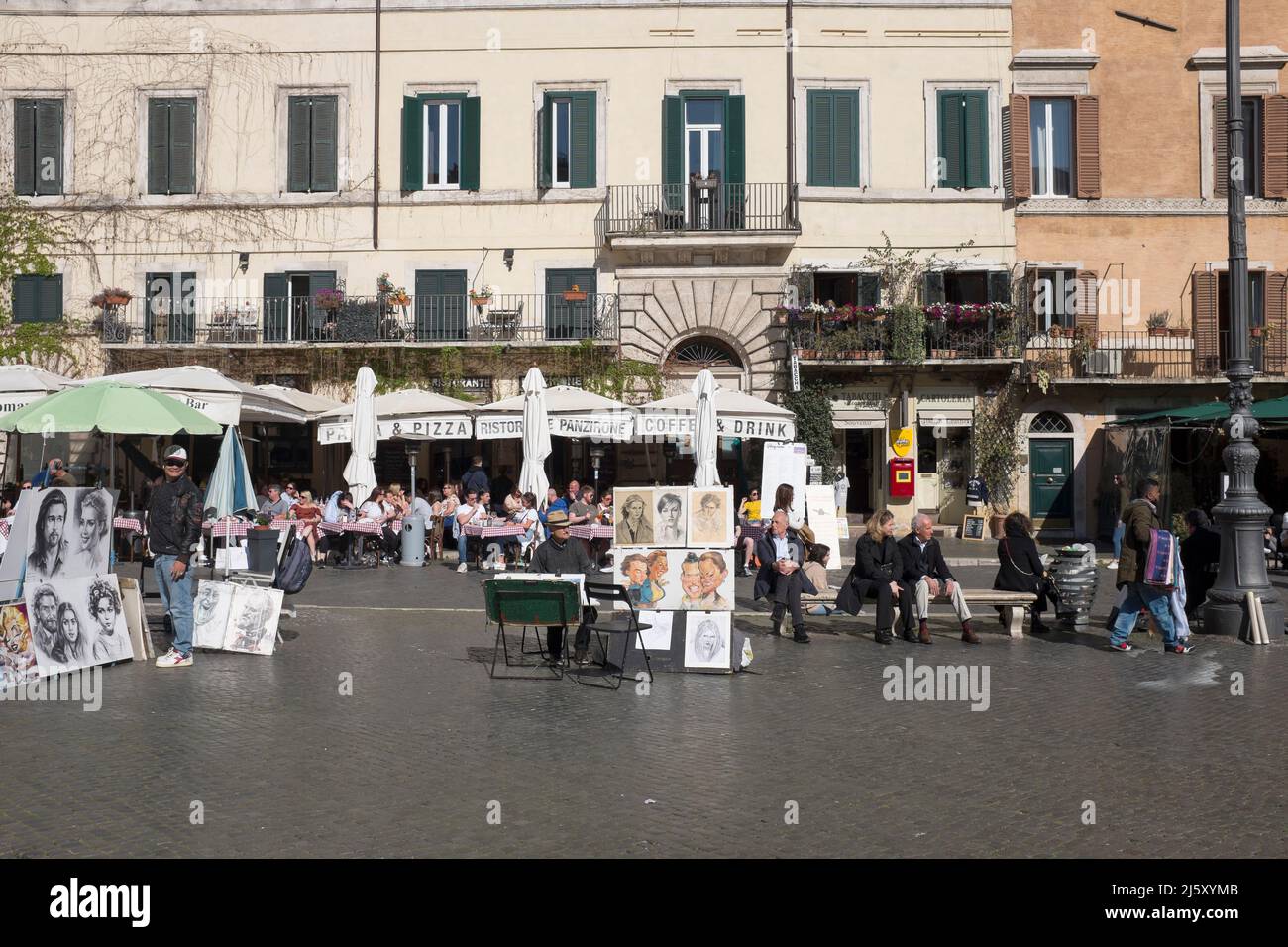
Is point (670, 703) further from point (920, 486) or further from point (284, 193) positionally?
point (284, 193)

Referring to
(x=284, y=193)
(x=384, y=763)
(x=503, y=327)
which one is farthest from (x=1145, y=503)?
(x=284, y=193)

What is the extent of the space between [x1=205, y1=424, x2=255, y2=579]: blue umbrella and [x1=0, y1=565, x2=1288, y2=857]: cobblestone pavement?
3.93m

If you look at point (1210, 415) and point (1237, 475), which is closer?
point (1237, 475)

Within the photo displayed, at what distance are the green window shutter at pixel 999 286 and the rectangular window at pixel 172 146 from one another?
55.6ft

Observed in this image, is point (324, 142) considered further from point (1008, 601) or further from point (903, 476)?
point (1008, 601)

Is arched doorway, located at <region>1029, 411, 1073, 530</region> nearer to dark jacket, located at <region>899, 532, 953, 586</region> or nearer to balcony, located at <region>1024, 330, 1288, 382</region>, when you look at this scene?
balcony, located at <region>1024, 330, 1288, 382</region>

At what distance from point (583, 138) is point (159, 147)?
29.6ft

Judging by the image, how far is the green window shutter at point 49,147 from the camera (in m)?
27.8

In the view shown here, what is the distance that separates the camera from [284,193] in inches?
1099

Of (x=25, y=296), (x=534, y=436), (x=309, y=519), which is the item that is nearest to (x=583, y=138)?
(x=534, y=436)

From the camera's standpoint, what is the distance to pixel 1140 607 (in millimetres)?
12164

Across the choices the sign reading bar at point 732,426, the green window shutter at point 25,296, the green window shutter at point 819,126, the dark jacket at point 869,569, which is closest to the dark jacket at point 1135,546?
the dark jacket at point 869,569

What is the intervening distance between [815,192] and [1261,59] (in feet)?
32.2

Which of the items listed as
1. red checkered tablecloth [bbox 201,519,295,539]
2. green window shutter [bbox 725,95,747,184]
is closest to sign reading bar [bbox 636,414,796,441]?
red checkered tablecloth [bbox 201,519,295,539]
